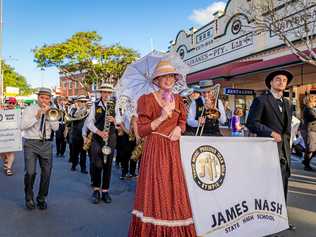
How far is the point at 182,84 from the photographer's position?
5.18 m

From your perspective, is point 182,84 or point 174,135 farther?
point 182,84

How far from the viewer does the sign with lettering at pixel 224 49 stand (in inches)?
825

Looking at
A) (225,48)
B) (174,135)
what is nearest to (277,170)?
(174,135)

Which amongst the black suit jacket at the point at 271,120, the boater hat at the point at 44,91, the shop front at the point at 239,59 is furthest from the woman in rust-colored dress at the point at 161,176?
the shop front at the point at 239,59

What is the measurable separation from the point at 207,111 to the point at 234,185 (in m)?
2.50

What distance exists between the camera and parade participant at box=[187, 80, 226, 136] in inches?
244

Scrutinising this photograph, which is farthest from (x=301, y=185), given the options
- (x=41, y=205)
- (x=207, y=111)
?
(x=41, y=205)

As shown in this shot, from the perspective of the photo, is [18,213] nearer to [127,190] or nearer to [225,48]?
[127,190]

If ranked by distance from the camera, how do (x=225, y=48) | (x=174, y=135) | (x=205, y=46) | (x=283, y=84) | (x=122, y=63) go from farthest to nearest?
(x=122, y=63) < (x=205, y=46) < (x=225, y=48) < (x=283, y=84) < (x=174, y=135)

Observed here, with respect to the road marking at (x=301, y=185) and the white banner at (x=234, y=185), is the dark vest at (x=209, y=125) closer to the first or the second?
the white banner at (x=234, y=185)

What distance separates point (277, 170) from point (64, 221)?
2.87 m

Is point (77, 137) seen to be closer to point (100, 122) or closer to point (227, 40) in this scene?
point (100, 122)

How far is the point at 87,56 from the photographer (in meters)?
36.2

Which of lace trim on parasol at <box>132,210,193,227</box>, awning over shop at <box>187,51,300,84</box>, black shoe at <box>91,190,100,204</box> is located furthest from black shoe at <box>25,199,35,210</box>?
awning over shop at <box>187,51,300,84</box>
